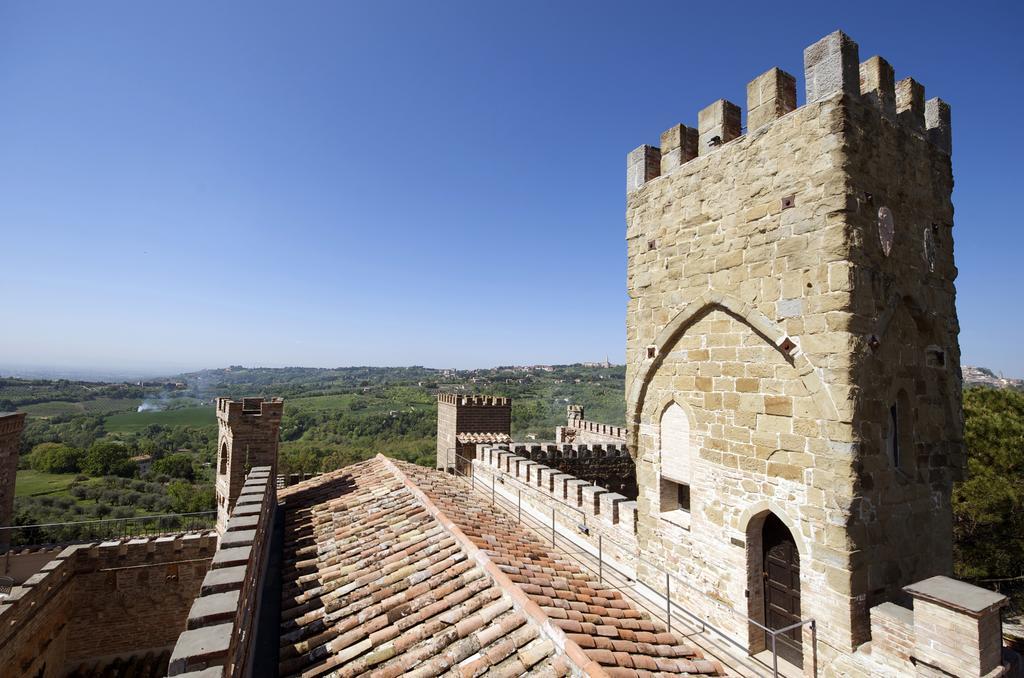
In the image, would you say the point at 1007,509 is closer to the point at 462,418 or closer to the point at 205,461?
the point at 462,418

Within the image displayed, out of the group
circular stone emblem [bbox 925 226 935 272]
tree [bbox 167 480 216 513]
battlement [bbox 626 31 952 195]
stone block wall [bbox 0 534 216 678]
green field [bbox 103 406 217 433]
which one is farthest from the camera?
green field [bbox 103 406 217 433]

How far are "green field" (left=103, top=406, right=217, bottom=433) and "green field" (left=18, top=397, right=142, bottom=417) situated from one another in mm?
5683

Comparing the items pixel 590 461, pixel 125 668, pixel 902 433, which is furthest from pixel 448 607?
pixel 125 668

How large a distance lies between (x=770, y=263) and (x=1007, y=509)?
1542 centimetres

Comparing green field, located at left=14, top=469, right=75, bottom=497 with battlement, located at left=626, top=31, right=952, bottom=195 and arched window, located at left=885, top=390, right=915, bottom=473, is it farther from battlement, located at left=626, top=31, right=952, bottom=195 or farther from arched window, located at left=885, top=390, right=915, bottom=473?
arched window, located at left=885, top=390, right=915, bottom=473

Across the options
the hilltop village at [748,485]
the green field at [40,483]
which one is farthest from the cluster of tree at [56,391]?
the hilltop village at [748,485]

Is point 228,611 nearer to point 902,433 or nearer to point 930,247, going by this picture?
point 902,433

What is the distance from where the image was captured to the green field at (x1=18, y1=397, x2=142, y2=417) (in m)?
88.6

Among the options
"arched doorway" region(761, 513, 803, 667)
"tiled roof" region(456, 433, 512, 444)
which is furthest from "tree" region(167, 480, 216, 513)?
"arched doorway" region(761, 513, 803, 667)

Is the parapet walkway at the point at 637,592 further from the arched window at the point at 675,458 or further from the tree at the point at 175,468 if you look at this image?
the tree at the point at 175,468

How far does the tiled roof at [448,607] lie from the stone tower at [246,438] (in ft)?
15.5

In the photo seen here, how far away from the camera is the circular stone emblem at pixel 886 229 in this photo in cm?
503

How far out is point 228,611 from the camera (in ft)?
13.0

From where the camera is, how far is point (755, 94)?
559 cm
